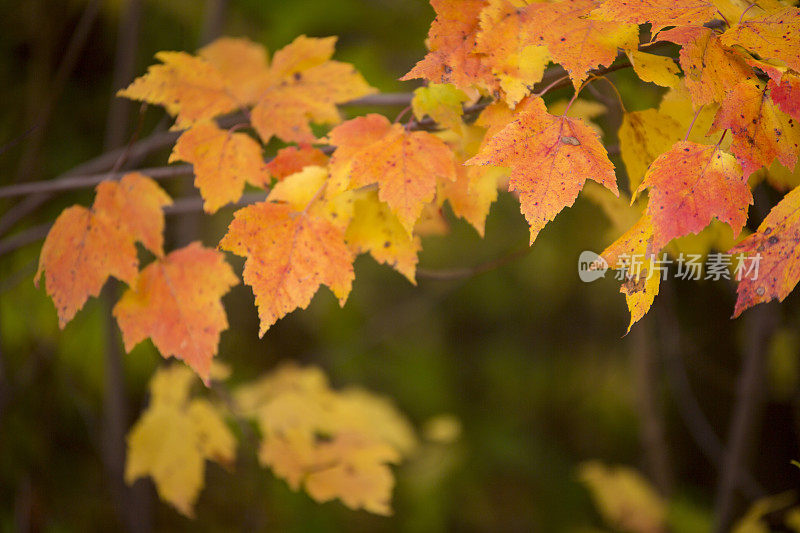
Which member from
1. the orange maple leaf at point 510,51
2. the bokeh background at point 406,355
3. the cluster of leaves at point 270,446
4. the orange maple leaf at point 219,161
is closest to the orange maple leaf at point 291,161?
the orange maple leaf at point 219,161

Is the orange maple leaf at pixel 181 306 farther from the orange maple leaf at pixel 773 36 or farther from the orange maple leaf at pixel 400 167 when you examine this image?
the orange maple leaf at pixel 773 36

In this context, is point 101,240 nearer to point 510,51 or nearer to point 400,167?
point 400,167

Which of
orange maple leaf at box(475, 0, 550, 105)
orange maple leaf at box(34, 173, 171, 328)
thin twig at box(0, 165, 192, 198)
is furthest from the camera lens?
thin twig at box(0, 165, 192, 198)

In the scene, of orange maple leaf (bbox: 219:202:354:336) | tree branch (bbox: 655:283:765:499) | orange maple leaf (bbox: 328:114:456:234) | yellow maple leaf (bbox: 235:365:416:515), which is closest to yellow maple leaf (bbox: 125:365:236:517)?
yellow maple leaf (bbox: 235:365:416:515)

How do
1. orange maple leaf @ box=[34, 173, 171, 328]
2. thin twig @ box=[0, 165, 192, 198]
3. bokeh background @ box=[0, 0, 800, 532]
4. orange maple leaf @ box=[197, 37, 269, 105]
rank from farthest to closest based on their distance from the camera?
bokeh background @ box=[0, 0, 800, 532]
orange maple leaf @ box=[197, 37, 269, 105]
thin twig @ box=[0, 165, 192, 198]
orange maple leaf @ box=[34, 173, 171, 328]

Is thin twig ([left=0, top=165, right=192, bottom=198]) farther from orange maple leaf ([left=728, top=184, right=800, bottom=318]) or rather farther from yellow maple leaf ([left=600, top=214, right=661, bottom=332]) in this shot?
orange maple leaf ([left=728, top=184, right=800, bottom=318])
